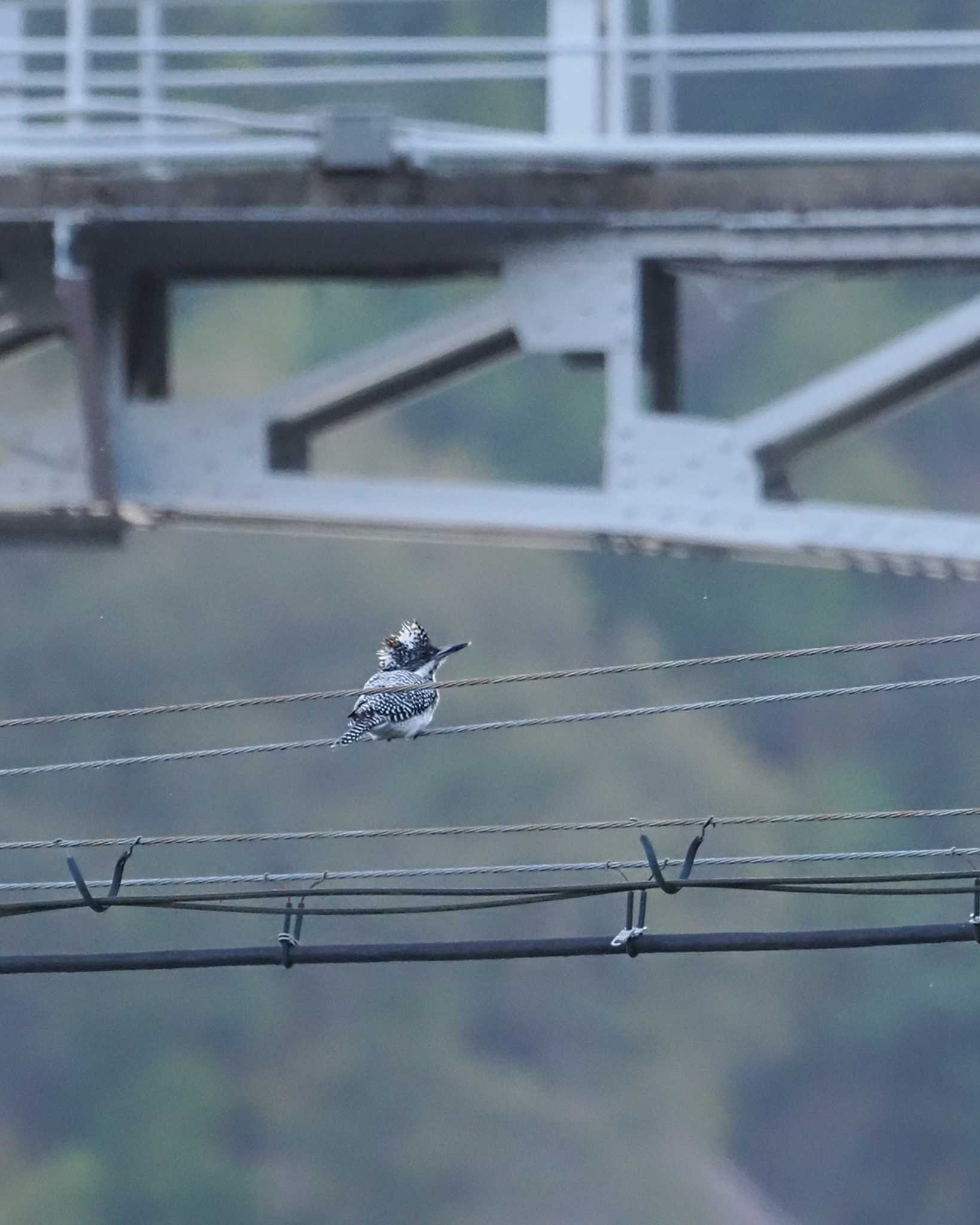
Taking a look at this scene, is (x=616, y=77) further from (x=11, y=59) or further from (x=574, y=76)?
(x=11, y=59)

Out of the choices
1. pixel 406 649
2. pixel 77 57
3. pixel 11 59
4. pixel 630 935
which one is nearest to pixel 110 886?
pixel 630 935

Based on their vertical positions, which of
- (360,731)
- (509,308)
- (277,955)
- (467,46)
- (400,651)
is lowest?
(277,955)

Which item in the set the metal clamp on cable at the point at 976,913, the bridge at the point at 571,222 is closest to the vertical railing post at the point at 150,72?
the bridge at the point at 571,222

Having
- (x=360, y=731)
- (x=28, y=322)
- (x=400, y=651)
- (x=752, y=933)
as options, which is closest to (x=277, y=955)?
(x=752, y=933)

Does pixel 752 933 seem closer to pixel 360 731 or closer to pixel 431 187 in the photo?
pixel 360 731

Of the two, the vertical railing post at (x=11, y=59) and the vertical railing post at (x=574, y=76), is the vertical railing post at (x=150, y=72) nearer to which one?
the vertical railing post at (x=11, y=59)

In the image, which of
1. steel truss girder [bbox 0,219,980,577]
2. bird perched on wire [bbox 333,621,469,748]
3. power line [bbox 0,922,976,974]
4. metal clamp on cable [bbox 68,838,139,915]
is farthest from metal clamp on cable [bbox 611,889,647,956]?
steel truss girder [bbox 0,219,980,577]
